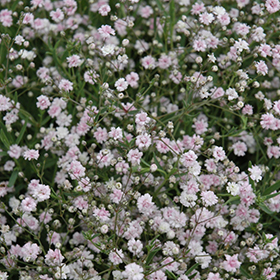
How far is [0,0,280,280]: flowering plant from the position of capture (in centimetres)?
254

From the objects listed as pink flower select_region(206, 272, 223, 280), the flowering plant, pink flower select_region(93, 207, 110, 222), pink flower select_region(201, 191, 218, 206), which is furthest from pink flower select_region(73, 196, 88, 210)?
pink flower select_region(206, 272, 223, 280)

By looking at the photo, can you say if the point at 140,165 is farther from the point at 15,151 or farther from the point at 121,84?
the point at 15,151

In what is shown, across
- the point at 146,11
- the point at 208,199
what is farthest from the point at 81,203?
the point at 146,11

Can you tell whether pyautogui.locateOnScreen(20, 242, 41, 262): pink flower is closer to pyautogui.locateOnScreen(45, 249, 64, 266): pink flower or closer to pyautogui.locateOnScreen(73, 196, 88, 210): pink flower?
pyautogui.locateOnScreen(45, 249, 64, 266): pink flower

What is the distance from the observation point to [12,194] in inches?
120

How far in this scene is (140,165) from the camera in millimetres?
2725

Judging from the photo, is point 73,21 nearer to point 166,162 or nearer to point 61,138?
Result: point 61,138

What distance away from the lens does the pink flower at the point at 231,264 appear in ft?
8.21

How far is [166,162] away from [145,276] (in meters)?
0.96

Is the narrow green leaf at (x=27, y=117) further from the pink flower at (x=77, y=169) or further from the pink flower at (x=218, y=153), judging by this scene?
the pink flower at (x=218, y=153)

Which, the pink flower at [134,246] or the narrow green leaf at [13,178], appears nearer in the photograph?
the pink flower at [134,246]

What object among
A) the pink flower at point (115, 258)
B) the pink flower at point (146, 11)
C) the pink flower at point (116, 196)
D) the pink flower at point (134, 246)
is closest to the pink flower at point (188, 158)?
the pink flower at point (116, 196)

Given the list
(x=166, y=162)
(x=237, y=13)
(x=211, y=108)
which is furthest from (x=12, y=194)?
(x=237, y=13)

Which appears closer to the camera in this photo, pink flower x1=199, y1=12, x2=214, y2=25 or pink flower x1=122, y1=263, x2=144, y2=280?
pink flower x1=122, y1=263, x2=144, y2=280
